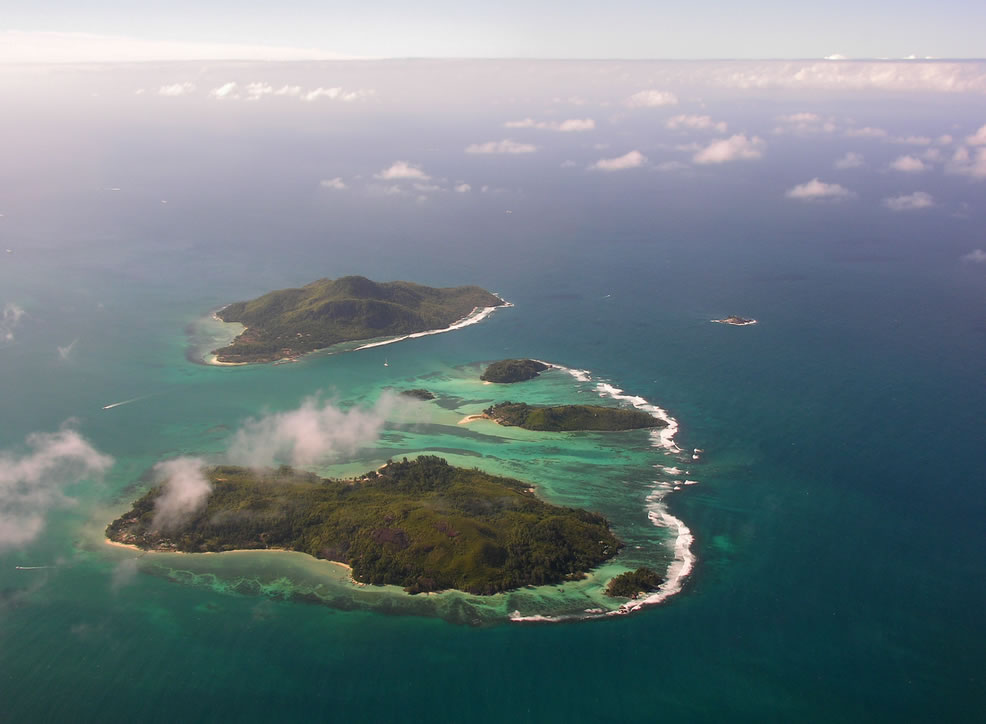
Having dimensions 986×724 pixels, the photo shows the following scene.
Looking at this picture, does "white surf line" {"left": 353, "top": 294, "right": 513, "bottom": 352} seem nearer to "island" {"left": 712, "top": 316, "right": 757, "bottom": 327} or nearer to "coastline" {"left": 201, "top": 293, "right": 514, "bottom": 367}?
"coastline" {"left": 201, "top": 293, "right": 514, "bottom": 367}

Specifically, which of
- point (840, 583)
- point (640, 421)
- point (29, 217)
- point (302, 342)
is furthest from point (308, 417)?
point (29, 217)

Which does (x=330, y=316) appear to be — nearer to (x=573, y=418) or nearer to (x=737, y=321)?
(x=573, y=418)

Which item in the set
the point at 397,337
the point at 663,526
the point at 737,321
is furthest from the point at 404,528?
the point at 737,321

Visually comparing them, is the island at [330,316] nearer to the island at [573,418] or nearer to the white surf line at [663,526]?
the island at [573,418]

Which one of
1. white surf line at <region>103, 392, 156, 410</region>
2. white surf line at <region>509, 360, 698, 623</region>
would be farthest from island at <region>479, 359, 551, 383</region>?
white surf line at <region>103, 392, 156, 410</region>

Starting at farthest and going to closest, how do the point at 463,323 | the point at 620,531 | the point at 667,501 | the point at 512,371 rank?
the point at 463,323, the point at 512,371, the point at 667,501, the point at 620,531

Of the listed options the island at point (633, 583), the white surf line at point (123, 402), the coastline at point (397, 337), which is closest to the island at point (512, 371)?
the coastline at point (397, 337)

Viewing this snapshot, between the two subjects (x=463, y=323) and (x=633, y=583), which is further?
(x=463, y=323)
